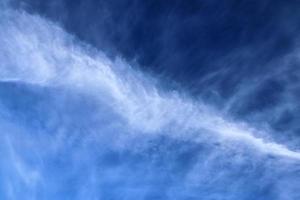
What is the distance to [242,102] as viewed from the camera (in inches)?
730

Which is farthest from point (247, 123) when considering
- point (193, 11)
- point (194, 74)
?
point (193, 11)

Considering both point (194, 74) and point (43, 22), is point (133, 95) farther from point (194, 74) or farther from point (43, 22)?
point (43, 22)

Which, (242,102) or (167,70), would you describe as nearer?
(167,70)

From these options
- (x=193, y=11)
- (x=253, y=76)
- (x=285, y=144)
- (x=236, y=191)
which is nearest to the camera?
(x=193, y=11)

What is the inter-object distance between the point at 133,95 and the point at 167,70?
2721 millimetres

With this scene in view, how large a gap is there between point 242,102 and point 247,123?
6.24 ft

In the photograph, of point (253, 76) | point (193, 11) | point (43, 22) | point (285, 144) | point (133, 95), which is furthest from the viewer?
point (285, 144)

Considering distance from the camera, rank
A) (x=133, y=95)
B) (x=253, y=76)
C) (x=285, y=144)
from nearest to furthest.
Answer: (x=253, y=76) < (x=133, y=95) < (x=285, y=144)

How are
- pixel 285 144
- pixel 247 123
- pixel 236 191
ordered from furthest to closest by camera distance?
pixel 236 191 < pixel 285 144 < pixel 247 123

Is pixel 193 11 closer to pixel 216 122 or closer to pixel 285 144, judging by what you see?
pixel 216 122

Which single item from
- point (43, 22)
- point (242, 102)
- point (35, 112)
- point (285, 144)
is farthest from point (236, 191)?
point (43, 22)

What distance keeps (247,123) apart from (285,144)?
4260 mm

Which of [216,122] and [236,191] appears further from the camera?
[236,191]

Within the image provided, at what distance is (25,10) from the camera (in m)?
15.1
